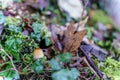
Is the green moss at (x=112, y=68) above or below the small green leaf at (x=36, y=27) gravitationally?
below

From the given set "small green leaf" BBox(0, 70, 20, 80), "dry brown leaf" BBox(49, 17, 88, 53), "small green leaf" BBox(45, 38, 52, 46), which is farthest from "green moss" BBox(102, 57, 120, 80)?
"small green leaf" BBox(0, 70, 20, 80)

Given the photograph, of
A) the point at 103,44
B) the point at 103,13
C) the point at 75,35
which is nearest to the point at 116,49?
the point at 103,44

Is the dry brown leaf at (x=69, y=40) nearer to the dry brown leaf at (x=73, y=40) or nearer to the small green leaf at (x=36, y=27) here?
the dry brown leaf at (x=73, y=40)

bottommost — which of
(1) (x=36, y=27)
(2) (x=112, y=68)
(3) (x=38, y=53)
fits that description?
(2) (x=112, y=68)

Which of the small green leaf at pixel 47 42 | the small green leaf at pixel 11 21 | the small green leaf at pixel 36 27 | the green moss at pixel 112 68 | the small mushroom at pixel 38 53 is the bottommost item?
the green moss at pixel 112 68

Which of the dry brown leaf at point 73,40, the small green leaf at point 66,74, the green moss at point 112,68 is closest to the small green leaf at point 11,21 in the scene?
the dry brown leaf at point 73,40

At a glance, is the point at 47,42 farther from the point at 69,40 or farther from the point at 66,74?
the point at 66,74

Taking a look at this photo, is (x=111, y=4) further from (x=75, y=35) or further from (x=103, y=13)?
(x=75, y=35)

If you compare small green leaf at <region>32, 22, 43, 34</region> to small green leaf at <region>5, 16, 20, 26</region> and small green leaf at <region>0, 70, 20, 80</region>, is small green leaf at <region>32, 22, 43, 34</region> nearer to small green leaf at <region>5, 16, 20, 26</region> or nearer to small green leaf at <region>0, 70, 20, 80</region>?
small green leaf at <region>5, 16, 20, 26</region>

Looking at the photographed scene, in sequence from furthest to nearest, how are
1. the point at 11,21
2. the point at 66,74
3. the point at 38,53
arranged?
the point at 11,21, the point at 38,53, the point at 66,74

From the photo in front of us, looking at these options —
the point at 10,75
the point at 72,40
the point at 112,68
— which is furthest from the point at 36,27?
the point at 112,68

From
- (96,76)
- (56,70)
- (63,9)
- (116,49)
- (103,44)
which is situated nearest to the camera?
(56,70)
